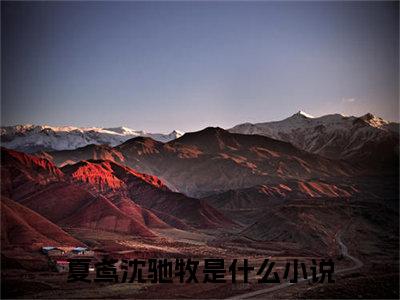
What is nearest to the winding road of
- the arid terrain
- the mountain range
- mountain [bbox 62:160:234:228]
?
the arid terrain

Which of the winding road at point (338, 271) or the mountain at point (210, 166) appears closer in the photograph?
the winding road at point (338, 271)

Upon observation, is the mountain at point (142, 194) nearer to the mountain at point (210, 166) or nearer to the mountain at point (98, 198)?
the mountain at point (98, 198)

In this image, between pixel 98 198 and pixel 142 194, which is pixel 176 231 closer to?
pixel 98 198

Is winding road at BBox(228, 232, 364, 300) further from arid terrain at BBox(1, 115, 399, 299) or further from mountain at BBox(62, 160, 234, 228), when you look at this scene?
mountain at BBox(62, 160, 234, 228)

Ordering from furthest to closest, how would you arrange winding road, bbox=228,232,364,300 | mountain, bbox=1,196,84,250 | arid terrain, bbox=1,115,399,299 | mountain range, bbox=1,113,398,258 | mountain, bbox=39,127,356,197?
mountain, bbox=39,127,356,197
mountain range, bbox=1,113,398,258
mountain, bbox=1,196,84,250
arid terrain, bbox=1,115,399,299
winding road, bbox=228,232,364,300

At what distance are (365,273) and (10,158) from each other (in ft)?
218

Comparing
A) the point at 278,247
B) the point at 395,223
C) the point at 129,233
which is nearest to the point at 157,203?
the point at 129,233

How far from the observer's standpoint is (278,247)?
69.4 metres

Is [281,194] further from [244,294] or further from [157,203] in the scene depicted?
[244,294]

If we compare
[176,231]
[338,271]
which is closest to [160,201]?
[176,231]

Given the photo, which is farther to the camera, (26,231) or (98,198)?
(98,198)

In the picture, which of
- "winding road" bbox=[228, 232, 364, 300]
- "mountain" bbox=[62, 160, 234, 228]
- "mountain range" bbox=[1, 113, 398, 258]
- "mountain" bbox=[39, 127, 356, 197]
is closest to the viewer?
"winding road" bbox=[228, 232, 364, 300]

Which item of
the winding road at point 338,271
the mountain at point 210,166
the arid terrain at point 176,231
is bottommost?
the winding road at point 338,271

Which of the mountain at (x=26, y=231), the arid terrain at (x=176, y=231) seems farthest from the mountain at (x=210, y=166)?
the mountain at (x=26, y=231)
